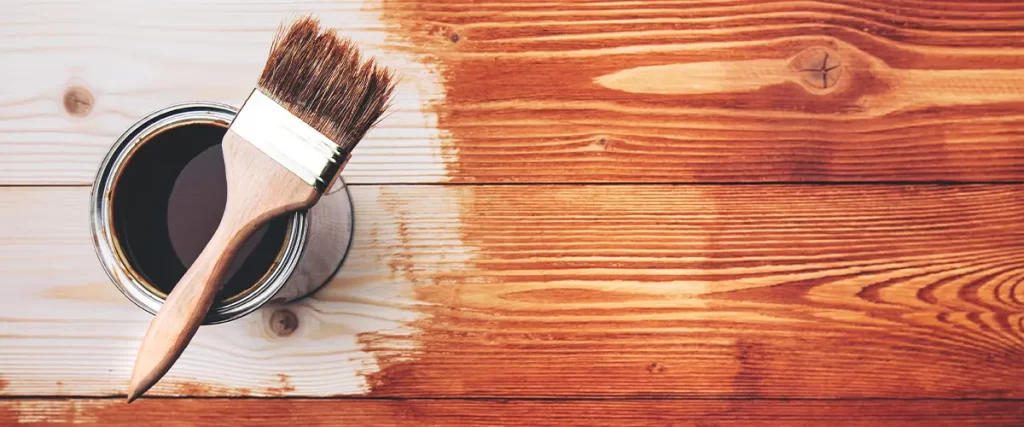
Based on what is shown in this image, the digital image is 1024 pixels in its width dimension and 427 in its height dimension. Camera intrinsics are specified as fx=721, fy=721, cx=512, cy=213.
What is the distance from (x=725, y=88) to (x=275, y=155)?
1.15 feet

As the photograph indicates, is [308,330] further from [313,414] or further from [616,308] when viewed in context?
[616,308]

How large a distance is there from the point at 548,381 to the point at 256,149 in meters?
0.29

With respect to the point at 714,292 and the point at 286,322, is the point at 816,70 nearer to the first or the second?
the point at 714,292

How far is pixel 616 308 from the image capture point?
57 centimetres

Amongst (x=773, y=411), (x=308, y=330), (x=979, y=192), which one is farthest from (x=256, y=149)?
(x=979, y=192)

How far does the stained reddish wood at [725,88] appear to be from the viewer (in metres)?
0.56

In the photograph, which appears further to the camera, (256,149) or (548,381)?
(548,381)

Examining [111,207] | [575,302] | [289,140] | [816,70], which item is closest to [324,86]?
[289,140]

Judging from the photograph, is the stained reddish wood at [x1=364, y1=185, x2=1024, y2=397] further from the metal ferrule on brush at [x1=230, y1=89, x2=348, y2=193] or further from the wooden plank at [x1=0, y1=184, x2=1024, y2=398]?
the metal ferrule on brush at [x1=230, y1=89, x2=348, y2=193]

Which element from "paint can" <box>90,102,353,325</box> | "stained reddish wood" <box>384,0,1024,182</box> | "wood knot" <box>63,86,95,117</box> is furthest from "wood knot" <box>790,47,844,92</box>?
"wood knot" <box>63,86,95,117</box>

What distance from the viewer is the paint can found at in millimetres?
430

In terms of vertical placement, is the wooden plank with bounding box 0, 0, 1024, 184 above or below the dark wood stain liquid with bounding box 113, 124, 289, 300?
above

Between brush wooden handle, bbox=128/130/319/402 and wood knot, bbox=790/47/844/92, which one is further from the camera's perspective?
wood knot, bbox=790/47/844/92

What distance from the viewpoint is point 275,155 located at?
15.7 inches
